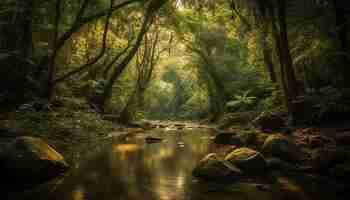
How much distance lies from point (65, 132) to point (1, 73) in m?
4.21

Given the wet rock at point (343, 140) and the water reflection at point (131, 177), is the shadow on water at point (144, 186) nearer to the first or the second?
the water reflection at point (131, 177)

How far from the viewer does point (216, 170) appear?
7027 mm

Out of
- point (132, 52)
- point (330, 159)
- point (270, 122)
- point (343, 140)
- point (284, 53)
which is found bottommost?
point (330, 159)

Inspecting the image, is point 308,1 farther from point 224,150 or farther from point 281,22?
point 224,150

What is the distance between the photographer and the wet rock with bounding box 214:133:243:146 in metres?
11.5

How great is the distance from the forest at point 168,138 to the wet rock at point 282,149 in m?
0.03

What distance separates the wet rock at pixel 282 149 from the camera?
26.7 ft

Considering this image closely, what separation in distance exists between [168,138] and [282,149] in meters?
8.50

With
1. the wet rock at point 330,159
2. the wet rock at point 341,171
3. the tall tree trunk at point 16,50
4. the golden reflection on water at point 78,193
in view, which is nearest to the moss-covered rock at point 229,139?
the wet rock at point 330,159

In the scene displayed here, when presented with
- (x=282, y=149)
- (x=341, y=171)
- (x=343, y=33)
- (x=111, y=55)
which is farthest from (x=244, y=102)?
(x=341, y=171)

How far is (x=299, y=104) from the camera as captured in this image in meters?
12.7

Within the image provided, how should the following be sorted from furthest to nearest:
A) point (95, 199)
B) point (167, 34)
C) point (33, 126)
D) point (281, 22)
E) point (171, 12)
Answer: point (167, 34)
point (171, 12)
point (281, 22)
point (33, 126)
point (95, 199)

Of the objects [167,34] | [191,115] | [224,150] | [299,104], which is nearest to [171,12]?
[167,34]

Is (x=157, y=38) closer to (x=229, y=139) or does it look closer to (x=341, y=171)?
(x=229, y=139)
